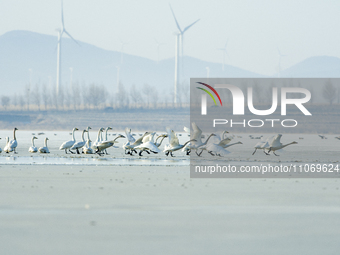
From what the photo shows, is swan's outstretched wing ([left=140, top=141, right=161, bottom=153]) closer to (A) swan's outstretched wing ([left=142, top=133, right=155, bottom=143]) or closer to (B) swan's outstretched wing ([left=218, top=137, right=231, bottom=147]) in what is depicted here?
(A) swan's outstretched wing ([left=142, top=133, right=155, bottom=143])

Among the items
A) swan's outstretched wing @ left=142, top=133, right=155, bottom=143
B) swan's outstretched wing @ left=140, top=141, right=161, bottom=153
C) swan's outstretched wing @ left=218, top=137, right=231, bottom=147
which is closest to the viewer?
swan's outstretched wing @ left=140, top=141, right=161, bottom=153

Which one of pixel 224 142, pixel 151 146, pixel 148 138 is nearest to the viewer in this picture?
pixel 151 146

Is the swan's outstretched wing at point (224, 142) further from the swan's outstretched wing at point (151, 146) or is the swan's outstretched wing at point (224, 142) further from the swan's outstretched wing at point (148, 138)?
the swan's outstretched wing at point (148, 138)

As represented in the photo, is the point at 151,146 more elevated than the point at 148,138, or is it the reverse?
the point at 148,138

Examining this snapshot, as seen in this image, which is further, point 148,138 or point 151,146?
point 148,138

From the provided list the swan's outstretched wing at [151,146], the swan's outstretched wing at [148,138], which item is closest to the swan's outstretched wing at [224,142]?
the swan's outstretched wing at [151,146]

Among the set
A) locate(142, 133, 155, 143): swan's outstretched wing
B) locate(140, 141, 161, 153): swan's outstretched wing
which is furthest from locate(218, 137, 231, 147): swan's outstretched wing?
locate(142, 133, 155, 143): swan's outstretched wing

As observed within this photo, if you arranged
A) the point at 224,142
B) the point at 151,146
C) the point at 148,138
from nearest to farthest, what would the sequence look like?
the point at 151,146 → the point at 224,142 → the point at 148,138

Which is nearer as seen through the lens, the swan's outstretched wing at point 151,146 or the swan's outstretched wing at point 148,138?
the swan's outstretched wing at point 151,146

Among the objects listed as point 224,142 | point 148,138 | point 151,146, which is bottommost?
point 151,146

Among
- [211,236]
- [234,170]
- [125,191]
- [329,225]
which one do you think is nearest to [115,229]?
[211,236]

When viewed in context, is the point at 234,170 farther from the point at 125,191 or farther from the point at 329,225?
the point at 329,225

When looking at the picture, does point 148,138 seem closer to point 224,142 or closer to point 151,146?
point 151,146

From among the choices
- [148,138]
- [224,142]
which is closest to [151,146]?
[148,138]
